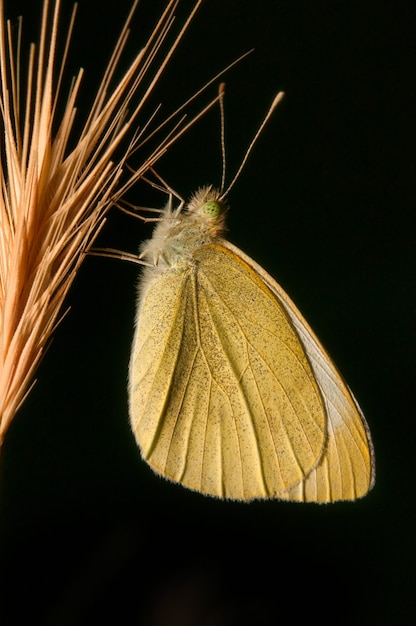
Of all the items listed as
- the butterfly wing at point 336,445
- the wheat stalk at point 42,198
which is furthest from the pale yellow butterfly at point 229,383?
the wheat stalk at point 42,198

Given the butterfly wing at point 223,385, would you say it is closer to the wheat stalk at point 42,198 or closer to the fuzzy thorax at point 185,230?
the fuzzy thorax at point 185,230

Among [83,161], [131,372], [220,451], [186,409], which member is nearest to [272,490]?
[220,451]

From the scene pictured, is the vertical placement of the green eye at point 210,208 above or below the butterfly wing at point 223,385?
above

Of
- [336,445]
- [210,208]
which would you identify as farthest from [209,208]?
[336,445]

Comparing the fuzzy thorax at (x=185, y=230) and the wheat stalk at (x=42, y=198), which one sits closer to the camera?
the wheat stalk at (x=42, y=198)

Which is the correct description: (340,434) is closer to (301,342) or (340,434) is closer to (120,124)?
(301,342)

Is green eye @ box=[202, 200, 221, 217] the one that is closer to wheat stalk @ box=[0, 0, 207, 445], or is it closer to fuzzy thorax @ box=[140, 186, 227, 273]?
fuzzy thorax @ box=[140, 186, 227, 273]

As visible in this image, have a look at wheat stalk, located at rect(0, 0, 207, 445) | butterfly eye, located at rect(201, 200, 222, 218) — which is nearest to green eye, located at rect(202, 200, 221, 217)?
butterfly eye, located at rect(201, 200, 222, 218)

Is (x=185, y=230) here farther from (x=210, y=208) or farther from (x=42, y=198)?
(x=42, y=198)
